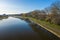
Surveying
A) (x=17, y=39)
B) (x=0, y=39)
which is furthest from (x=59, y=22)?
(x=0, y=39)

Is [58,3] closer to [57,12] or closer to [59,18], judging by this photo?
[57,12]

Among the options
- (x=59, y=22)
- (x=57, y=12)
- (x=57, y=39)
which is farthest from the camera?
(x=57, y=12)

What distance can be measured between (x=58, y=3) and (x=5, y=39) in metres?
23.9

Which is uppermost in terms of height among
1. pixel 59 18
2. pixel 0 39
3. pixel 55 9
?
pixel 55 9

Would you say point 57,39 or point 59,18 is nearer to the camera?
point 57,39

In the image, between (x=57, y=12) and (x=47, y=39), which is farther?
(x=57, y=12)

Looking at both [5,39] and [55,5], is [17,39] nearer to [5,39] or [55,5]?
[5,39]

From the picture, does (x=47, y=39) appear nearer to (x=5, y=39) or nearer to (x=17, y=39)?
(x=17, y=39)

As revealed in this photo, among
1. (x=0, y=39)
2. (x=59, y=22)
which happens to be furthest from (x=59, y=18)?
(x=0, y=39)

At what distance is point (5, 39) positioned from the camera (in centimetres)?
1958

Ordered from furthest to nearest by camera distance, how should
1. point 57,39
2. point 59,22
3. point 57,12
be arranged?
point 57,12, point 59,22, point 57,39

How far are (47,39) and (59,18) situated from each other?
1374 cm

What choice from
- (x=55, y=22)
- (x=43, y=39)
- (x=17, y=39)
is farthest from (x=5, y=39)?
(x=55, y=22)

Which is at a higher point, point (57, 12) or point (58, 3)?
point (58, 3)
